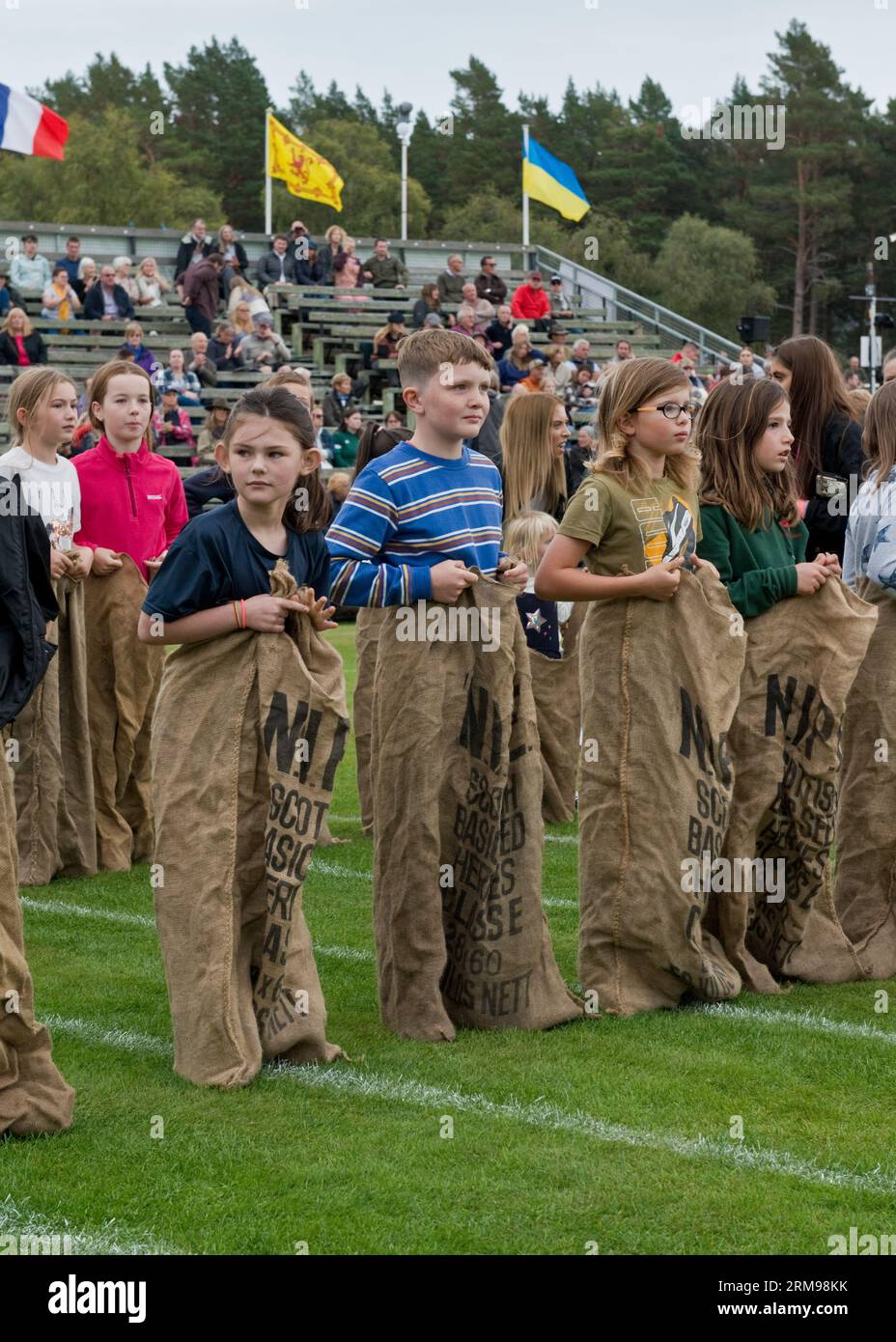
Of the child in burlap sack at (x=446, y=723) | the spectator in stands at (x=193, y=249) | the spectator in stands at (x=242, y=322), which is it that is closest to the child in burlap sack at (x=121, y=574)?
the child in burlap sack at (x=446, y=723)

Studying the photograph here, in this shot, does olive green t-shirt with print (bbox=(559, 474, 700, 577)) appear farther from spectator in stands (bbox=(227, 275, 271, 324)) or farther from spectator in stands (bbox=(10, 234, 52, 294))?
spectator in stands (bbox=(10, 234, 52, 294))

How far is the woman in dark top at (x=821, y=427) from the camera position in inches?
289

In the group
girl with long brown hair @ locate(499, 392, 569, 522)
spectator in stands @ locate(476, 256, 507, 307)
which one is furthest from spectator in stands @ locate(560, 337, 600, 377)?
girl with long brown hair @ locate(499, 392, 569, 522)

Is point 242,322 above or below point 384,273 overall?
below

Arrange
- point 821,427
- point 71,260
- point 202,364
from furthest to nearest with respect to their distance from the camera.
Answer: point 71,260 → point 202,364 → point 821,427

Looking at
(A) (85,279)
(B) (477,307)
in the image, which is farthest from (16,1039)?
(B) (477,307)

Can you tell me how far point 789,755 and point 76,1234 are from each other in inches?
130

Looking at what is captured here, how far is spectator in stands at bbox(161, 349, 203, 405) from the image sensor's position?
25672 mm

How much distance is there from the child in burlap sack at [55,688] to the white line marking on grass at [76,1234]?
4421 millimetres

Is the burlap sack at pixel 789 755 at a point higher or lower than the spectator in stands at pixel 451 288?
lower

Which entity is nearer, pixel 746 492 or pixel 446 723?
pixel 446 723

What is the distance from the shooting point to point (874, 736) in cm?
691

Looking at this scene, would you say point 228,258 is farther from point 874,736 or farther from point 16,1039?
point 16,1039

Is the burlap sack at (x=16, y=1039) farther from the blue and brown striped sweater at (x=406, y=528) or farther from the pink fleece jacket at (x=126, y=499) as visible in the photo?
the pink fleece jacket at (x=126, y=499)
